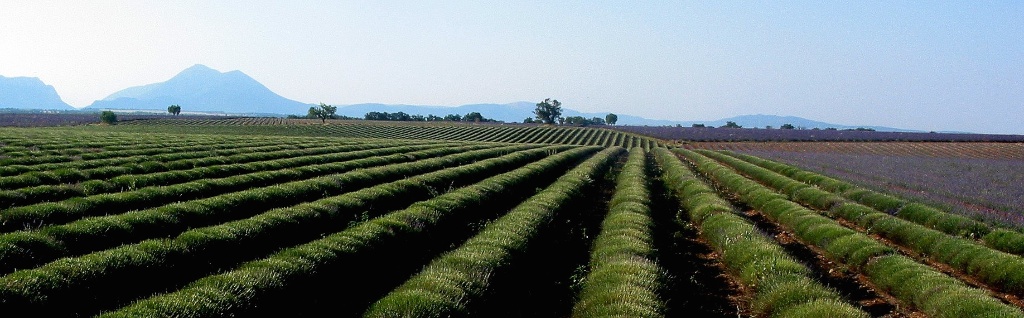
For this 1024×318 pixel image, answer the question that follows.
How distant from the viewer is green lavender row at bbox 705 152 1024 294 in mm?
11922

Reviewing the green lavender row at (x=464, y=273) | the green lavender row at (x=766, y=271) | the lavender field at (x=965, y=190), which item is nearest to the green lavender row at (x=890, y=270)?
the green lavender row at (x=766, y=271)

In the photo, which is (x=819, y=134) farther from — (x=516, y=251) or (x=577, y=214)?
(x=516, y=251)

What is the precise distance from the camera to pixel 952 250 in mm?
13945

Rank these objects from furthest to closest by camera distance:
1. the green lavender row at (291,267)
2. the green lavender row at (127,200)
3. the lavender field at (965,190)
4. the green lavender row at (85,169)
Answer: the lavender field at (965,190) < the green lavender row at (85,169) < the green lavender row at (127,200) < the green lavender row at (291,267)

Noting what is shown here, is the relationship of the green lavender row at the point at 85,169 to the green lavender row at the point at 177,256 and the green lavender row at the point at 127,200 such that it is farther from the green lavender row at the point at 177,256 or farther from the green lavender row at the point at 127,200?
the green lavender row at the point at 177,256

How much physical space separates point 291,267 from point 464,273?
277cm

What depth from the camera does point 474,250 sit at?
39.3 ft

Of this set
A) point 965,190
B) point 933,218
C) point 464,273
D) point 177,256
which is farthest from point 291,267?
point 965,190

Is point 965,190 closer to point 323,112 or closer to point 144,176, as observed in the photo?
point 144,176

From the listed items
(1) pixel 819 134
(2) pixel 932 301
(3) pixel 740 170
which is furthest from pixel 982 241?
(1) pixel 819 134

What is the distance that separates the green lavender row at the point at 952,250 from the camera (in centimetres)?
1192

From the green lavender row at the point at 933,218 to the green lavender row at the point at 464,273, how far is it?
1100 centimetres

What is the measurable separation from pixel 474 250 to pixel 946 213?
49.4 feet

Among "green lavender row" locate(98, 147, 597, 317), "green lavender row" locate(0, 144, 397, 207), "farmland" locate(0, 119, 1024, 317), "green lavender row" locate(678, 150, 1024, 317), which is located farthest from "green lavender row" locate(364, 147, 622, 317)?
"green lavender row" locate(0, 144, 397, 207)
